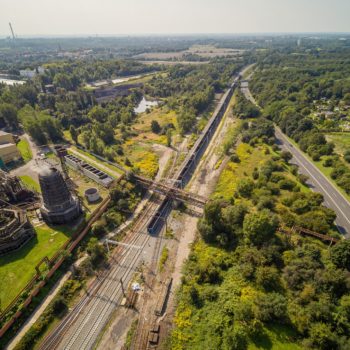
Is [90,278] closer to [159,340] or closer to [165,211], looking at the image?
[159,340]

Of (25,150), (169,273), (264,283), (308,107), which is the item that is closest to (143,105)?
(25,150)

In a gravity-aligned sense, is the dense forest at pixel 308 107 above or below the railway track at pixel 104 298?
above

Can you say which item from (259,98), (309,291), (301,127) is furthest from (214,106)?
(309,291)

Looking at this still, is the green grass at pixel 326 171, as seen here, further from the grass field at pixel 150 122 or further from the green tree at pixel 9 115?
the green tree at pixel 9 115

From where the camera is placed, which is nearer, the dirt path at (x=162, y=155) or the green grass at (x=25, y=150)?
the dirt path at (x=162, y=155)

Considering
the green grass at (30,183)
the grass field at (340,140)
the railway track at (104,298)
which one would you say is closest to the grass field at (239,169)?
the railway track at (104,298)

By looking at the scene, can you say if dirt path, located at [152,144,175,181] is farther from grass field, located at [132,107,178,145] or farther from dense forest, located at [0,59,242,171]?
dense forest, located at [0,59,242,171]

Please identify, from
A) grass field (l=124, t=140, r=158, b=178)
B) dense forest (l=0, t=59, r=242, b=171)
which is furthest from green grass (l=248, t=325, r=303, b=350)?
dense forest (l=0, t=59, r=242, b=171)
